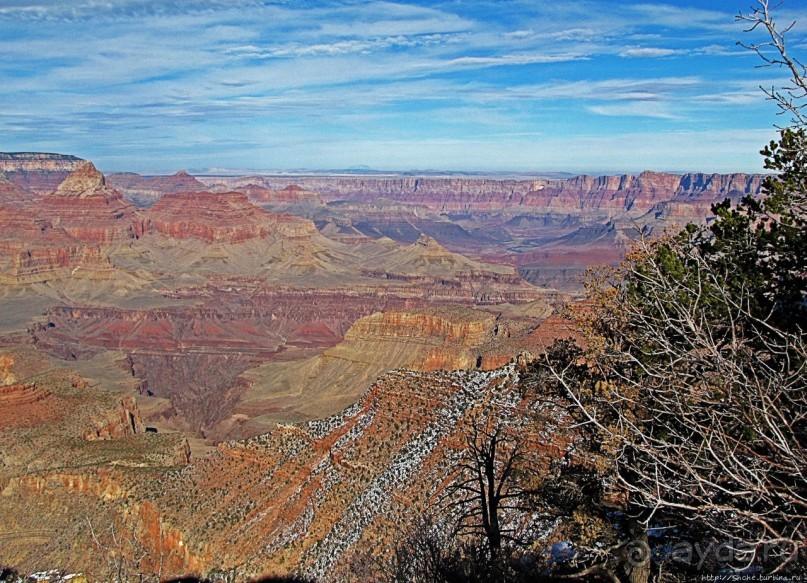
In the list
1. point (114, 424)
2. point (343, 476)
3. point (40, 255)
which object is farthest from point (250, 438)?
point (40, 255)

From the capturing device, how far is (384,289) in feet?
546

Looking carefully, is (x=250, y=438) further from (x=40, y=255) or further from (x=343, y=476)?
(x=40, y=255)

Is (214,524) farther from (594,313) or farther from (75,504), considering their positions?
(594,313)

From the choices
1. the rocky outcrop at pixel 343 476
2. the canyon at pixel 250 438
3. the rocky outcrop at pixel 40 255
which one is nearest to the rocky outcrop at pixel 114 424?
the canyon at pixel 250 438

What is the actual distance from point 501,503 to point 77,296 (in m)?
163

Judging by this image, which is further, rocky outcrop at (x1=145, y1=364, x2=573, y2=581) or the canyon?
the canyon

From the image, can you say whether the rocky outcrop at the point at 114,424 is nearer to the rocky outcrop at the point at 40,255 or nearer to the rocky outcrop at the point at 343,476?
the rocky outcrop at the point at 343,476

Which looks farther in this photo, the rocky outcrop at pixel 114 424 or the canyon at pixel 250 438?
the rocky outcrop at pixel 114 424

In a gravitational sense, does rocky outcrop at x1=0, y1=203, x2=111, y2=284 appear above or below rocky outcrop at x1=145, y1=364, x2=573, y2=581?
below

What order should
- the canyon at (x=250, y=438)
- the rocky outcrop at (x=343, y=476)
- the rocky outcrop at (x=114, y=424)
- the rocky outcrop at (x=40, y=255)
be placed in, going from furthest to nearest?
the rocky outcrop at (x=40, y=255) → the rocky outcrop at (x=114, y=424) → the canyon at (x=250, y=438) → the rocky outcrop at (x=343, y=476)

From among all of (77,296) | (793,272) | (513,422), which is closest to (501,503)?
(513,422)

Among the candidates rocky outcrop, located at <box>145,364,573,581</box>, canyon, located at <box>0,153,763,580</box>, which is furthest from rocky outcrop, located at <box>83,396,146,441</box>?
rocky outcrop, located at <box>145,364,573,581</box>

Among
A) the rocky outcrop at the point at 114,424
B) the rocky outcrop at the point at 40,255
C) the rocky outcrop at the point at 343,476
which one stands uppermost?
the rocky outcrop at the point at 343,476

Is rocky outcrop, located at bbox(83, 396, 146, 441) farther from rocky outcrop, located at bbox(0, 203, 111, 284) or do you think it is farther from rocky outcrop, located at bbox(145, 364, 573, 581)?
rocky outcrop, located at bbox(0, 203, 111, 284)
